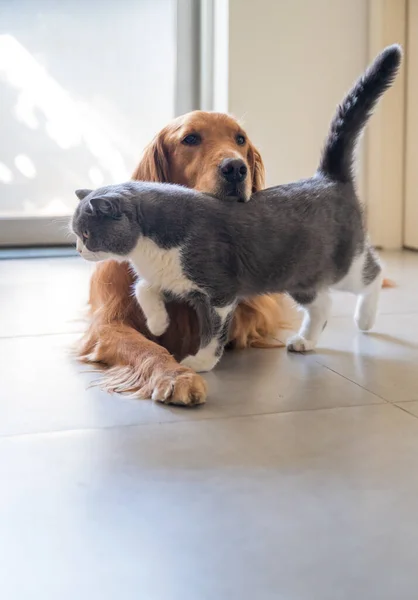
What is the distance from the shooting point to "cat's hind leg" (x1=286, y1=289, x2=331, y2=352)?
5.50ft

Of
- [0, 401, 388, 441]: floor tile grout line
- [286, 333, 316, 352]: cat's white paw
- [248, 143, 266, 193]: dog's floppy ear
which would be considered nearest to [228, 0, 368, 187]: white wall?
[248, 143, 266, 193]: dog's floppy ear

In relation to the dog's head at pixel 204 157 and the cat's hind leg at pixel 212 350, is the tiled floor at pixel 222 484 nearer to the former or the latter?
the cat's hind leg at pixel 212 350

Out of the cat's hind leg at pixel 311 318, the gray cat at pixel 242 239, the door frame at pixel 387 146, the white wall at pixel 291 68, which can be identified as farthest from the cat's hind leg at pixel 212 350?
the door frame at pixel 387 146

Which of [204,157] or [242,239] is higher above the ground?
[204,157]

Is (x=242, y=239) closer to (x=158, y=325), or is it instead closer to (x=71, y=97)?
(x=158, y=325)

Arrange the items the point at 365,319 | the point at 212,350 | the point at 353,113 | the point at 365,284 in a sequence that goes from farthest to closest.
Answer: the point at 365,319
the point at 365,284
the point at 353,113
the point at 212,350

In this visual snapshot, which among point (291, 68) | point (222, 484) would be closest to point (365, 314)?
point (222, 484)

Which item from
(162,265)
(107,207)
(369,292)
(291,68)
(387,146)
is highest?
(291,68)

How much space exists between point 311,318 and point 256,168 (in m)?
0.41

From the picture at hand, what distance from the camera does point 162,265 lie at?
147cm

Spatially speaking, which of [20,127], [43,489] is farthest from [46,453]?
[20,127]

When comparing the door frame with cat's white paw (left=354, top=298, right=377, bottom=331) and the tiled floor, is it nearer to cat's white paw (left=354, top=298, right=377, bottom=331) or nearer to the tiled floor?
cat's white paw (left=354, top=298, right=377, bottom=331)

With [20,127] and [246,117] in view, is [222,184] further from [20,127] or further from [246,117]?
[20,127]

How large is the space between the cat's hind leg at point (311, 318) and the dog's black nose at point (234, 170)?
0.29m
